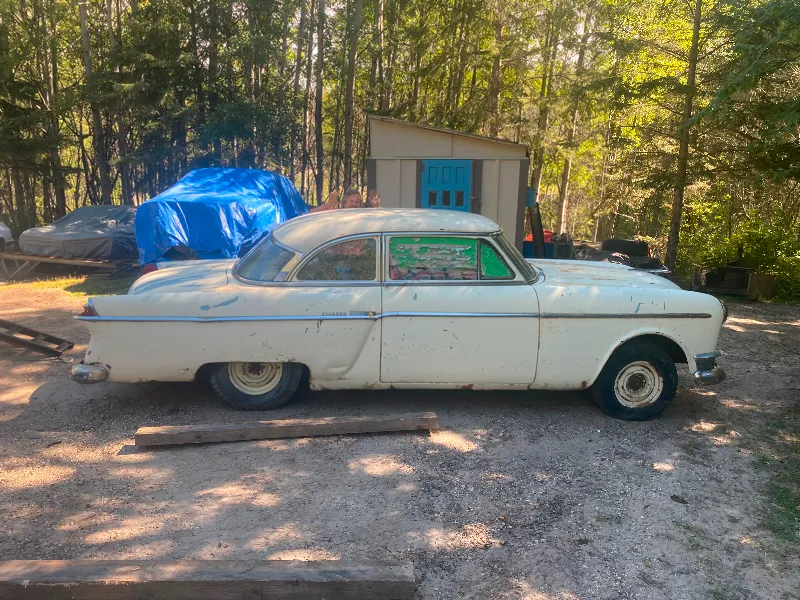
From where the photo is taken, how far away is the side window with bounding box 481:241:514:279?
15.9ft

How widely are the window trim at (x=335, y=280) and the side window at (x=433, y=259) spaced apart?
10cm

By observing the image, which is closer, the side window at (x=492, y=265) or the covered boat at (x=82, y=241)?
the side window at (x=492, y=265)

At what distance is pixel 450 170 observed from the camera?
430 inches

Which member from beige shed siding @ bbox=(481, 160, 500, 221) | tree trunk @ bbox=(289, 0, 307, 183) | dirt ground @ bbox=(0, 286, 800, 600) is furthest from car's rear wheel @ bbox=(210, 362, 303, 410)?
tree trunk @ bbox=(289, 0, 307, 183)

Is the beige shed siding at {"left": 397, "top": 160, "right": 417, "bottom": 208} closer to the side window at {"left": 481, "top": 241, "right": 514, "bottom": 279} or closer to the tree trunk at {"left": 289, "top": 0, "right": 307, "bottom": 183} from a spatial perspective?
the side window at {"left": 481, "top": 241, "right": 514, "bottom": 279}

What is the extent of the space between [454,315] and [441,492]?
1418mm

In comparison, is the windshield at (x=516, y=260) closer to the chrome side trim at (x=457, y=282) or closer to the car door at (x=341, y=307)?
the chrome side trim at (x=457, y=282)

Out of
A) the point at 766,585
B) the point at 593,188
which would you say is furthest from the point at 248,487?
the point at 593,188

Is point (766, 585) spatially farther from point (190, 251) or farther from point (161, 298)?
point (190, 251)

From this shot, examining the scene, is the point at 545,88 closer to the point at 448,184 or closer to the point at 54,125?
the point at 448,184

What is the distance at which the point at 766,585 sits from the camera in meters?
2.99

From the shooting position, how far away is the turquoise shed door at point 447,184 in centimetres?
1091

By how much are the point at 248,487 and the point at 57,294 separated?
7940 mm

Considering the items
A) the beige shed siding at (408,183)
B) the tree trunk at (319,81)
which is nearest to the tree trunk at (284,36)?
the tree trunk at (319,81)
